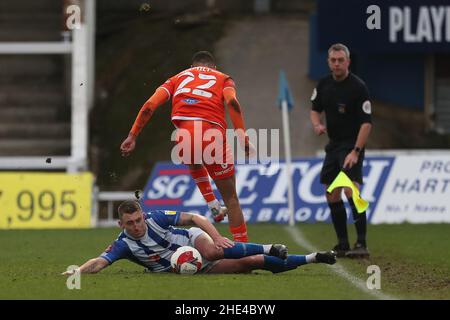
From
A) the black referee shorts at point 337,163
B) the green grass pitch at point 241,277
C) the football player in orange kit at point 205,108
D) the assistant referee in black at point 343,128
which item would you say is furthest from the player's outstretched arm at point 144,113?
the black referee shorts at point 337,163

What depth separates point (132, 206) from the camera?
12148mm

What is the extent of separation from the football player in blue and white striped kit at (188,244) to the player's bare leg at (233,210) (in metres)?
1.46

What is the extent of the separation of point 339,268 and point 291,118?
1833 centimetres

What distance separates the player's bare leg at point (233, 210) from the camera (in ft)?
46.6

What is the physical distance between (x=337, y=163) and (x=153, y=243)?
143 inches

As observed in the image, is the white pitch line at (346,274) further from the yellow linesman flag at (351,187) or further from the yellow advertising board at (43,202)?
the yellow advertising board at (43,202)

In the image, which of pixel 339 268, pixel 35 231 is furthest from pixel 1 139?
pixel 339 268

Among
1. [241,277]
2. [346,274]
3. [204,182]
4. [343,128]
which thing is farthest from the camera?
[343,128]

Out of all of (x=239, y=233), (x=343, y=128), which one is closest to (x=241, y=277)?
(x=239, y=233)

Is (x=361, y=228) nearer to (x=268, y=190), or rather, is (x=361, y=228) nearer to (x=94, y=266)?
(x=94, y=266)

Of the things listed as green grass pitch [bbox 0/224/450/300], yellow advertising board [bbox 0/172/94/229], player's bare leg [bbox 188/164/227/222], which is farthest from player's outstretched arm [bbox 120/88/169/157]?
yellow advertising board [bbox 0/172/94/229]

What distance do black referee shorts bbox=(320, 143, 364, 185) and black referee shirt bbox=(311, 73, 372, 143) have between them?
0.30 feet

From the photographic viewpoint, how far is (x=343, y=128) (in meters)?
15.4

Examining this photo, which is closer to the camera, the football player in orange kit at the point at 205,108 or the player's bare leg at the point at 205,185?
the football player in orange kit at the point at 205,108
